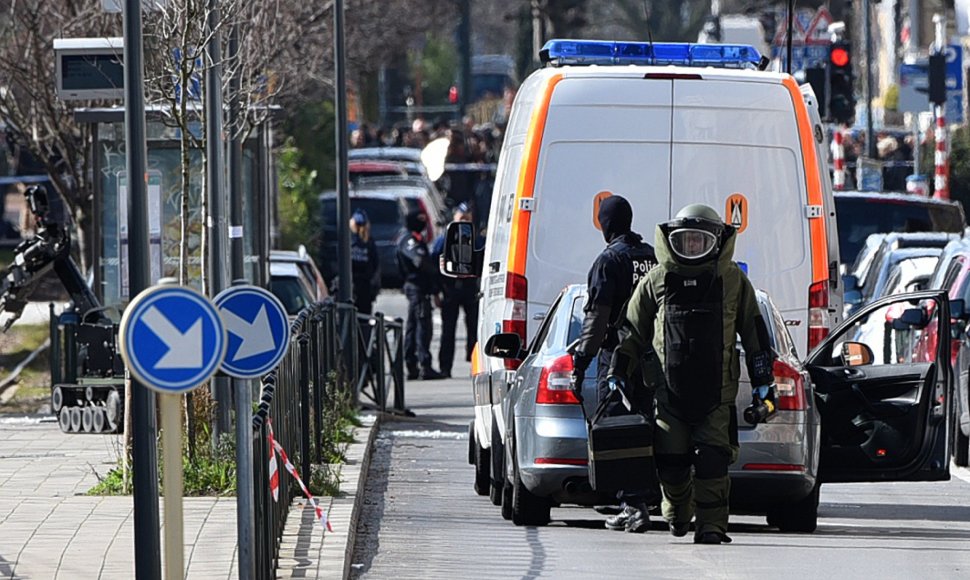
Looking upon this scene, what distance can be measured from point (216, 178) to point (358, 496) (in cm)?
213

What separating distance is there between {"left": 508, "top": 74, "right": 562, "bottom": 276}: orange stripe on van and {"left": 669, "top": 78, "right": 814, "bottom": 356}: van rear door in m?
0.78

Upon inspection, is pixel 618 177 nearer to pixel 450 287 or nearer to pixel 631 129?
pixel 631 129

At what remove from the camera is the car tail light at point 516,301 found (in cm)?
1280

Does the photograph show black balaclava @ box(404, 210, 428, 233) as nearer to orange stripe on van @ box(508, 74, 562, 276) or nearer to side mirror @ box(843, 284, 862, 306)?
side mirror @ box(843, 284, 862, 306)

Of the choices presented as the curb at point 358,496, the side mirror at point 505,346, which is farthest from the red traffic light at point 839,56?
the side mirror at point 505,346

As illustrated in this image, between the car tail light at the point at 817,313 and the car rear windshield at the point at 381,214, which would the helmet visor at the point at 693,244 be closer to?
the car tail light at the point at 817,313

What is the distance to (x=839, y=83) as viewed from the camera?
83.6ft

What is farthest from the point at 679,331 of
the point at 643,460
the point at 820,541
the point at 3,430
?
the point at 3,430

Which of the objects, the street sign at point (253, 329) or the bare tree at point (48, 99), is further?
the bare tree at point (48, 99)

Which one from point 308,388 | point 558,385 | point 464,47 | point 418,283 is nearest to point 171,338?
point 558,385

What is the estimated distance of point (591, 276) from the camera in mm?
11023

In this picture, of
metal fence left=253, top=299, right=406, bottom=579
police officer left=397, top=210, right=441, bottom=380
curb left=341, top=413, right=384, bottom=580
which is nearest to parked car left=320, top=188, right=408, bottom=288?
police officer left=397, top=210, right=441, bottom=380

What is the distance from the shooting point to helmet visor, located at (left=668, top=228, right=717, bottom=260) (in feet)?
33.7

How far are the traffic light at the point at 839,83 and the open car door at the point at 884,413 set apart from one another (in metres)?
13.9
